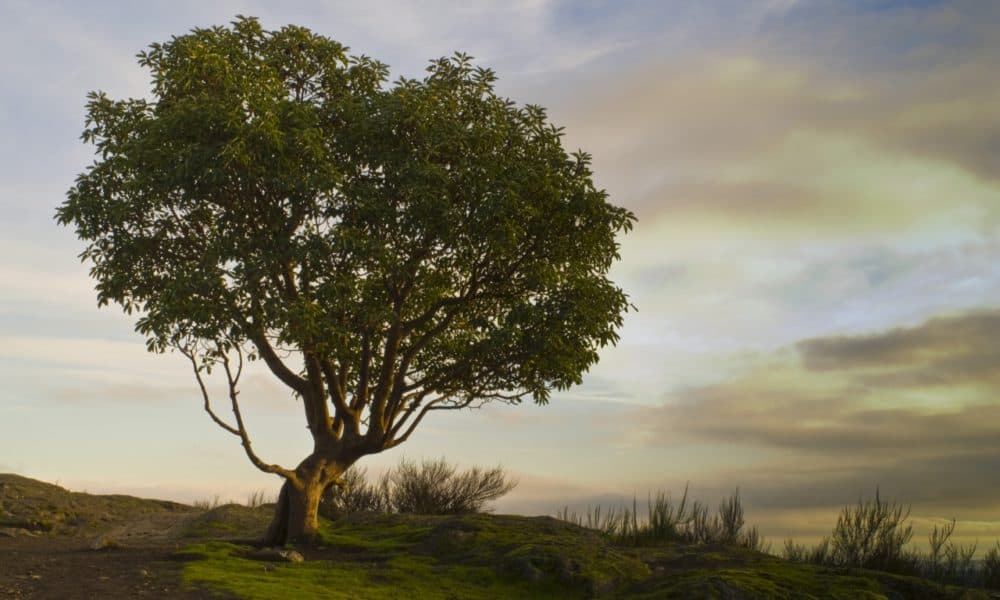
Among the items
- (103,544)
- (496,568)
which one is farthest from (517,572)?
(103,544)

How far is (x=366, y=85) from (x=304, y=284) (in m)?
5.23

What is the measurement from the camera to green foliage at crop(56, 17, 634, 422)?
20.8m

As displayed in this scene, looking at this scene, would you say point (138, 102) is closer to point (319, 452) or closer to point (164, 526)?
point (319, 452)

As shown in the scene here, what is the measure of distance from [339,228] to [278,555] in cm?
704

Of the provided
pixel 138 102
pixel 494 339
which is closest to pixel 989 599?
pixel 494 339

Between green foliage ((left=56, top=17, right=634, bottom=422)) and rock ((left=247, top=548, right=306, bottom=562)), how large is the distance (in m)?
4.16

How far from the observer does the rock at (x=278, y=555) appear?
66.9 feet

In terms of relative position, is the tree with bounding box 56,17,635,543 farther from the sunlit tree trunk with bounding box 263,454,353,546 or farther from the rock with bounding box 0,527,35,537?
the rock with bounding box 0,527,35,537

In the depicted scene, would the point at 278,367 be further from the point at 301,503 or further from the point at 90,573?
the point at 90,573

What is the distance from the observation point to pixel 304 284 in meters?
21.8

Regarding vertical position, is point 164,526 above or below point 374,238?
below

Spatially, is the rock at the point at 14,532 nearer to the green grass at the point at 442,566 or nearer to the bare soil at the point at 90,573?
the bare soil at the point at 90,573

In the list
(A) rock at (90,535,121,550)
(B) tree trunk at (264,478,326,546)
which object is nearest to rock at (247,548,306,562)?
(B) tree trunk at (264,478,326,546)

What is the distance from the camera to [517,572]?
18578 millimetres
